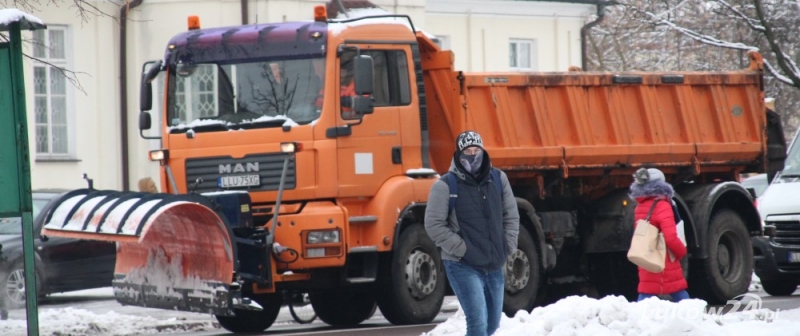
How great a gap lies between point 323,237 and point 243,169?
42.6 inches

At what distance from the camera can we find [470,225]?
9.16 m

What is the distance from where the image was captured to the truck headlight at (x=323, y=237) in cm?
1324

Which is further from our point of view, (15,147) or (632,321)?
(632,321)

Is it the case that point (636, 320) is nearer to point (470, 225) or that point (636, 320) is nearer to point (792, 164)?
point (470, 225)

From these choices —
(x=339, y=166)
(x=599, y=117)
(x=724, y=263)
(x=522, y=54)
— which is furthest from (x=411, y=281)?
(x=522, y=54)

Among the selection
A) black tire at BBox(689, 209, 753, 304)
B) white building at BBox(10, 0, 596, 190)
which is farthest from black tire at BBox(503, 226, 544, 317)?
white building at BBox(10, 0, 596, 190)

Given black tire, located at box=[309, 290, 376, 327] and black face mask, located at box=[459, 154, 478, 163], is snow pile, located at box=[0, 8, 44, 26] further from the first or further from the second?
black tire, located at box=[309, 290, 376, 327]

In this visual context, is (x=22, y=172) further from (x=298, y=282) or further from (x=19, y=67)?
(x=298, y=282)

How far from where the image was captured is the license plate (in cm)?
1361

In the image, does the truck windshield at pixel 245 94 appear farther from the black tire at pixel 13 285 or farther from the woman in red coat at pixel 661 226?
the black tire at pixel 13 285

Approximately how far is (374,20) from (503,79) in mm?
1574

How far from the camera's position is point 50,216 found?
1277cm

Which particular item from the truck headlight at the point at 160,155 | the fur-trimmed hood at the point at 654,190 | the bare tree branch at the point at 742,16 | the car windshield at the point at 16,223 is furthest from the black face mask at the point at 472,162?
the bare tree branch at the point at 742,16

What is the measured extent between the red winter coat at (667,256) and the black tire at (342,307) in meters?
4.60
